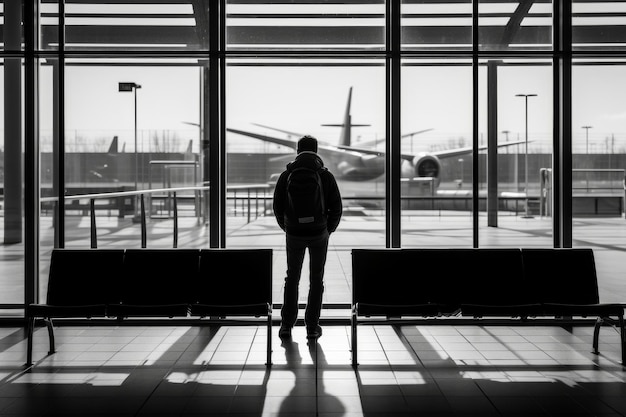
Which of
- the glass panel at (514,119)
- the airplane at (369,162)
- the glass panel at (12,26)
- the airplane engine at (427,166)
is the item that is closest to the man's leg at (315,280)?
the glass panel at (514,119)

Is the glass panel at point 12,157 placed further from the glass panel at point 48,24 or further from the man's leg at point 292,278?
the man's leg at point 292,278

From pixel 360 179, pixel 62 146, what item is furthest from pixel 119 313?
pixel 360 179

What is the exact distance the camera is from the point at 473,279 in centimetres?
434

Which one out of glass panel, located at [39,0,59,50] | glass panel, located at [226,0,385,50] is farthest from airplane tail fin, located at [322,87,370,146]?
glass panel, located at [39,0,59,50]

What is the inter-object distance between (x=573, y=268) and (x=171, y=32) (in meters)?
4.01

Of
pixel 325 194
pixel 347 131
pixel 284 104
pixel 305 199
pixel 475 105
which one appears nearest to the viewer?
pixel 305 199

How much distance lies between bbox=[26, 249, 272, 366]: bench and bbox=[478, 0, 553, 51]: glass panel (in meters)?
2.95

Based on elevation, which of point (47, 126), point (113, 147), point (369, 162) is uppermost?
point (369, 162)

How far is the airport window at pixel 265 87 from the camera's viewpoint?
5359 millimetres

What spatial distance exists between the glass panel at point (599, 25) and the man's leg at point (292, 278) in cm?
314

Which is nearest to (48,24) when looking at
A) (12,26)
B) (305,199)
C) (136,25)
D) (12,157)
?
(12,26)

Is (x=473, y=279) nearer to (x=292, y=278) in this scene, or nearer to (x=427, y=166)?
(x=292, y=278)

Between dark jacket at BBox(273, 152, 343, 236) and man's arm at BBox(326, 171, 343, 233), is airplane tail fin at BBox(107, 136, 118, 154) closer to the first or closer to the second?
dark jacket at BBox(273, 152, 343, 236)

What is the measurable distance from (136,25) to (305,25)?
5.25 feet
